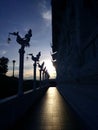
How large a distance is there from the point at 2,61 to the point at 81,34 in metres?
71.1

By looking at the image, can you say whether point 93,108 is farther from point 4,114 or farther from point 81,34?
point 81,34

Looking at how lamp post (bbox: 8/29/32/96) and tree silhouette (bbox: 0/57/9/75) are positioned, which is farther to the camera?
tree silhouette (bbox: 0/57/9/75)

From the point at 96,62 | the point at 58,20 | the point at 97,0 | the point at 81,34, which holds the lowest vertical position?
the point at 96,62

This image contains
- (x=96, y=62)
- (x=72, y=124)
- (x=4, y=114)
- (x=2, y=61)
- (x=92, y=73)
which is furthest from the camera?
(x=2, y=61)

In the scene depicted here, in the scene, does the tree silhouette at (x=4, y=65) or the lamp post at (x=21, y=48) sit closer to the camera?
the lamp post at (x=21, y=48)

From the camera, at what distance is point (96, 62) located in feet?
15.0

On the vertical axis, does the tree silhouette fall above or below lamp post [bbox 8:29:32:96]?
above

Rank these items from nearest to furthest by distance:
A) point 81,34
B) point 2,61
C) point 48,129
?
point 48,129, point 81,34, point 2,61

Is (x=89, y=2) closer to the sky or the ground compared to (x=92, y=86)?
closer to the sky

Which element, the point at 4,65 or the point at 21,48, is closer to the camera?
the point at 21,48

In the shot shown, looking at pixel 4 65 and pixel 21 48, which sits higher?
pixel 4 65

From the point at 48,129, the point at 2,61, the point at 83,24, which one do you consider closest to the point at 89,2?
the point at 83,24

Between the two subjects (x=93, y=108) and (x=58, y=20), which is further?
(x=58, y=20)

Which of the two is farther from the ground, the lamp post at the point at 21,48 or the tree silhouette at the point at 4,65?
the tree silhouette at the point at 4,65
